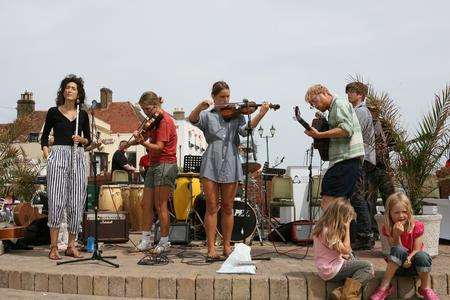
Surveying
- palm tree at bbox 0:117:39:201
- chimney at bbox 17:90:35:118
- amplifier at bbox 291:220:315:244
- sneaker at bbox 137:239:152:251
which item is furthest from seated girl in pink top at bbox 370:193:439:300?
chimney at bbox 17:90:35:118

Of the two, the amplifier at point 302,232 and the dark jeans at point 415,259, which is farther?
the amplifier at point 302,232

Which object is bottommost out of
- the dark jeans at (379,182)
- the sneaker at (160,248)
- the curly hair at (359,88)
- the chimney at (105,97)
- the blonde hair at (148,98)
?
the sneaker at (160,248)

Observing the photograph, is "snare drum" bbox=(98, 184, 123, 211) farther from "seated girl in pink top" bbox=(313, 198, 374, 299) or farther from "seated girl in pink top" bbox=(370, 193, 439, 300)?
"seated girl in pink top" bbox=(370, 193, 439, 300)

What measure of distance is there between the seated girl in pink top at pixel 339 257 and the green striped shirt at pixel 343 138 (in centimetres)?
71

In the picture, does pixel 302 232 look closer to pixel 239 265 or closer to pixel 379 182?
pixel 379 182

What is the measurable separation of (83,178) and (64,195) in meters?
0.27

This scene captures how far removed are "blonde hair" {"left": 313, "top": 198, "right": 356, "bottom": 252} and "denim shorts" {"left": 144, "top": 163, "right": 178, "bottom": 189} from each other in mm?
1908

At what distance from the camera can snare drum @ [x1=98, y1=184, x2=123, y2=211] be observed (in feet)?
29.0

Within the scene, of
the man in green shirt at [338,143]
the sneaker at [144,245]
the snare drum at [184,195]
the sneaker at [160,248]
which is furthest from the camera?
the snare drum at [184,195]

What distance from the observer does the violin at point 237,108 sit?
4.86m

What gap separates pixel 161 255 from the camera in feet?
16.5

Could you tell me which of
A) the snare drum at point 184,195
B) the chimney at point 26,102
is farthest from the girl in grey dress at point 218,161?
the chimney at point 26,102

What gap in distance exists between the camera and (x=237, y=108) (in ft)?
16.3

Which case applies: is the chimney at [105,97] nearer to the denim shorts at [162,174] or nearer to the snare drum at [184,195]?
the snare drum at [184,195]
